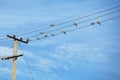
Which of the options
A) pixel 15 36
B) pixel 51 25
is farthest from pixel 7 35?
pixel 51 25

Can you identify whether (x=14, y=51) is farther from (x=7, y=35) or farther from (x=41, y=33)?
(x=41, y=33)

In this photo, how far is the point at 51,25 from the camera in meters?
31.8

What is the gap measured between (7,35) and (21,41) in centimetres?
184

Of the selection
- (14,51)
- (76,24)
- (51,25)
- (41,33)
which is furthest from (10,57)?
(76,24)

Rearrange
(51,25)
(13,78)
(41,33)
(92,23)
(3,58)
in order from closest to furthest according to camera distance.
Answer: (92,23), (51,25), (41,33), (13,78), (3,58)

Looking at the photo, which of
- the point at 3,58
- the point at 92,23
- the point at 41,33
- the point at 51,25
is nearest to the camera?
the point at 92,23

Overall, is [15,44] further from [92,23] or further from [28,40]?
[92,23]

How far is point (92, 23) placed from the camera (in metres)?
28.2

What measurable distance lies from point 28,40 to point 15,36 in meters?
1.63

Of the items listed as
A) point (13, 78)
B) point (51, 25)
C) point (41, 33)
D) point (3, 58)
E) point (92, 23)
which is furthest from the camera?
point (3, 58)

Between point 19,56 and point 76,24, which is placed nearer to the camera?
point 76,24

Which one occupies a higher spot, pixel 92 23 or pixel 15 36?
pixel 15 36

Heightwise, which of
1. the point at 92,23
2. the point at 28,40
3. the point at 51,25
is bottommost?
the point at 92,23

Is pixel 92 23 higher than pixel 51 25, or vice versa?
pixel 51 25
